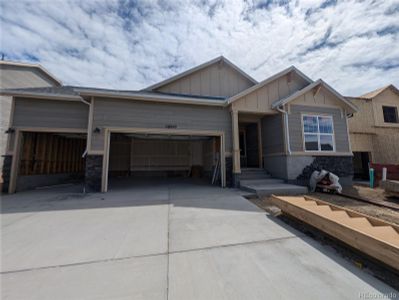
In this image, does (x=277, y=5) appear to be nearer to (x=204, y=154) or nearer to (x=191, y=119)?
(x=191, y=119)

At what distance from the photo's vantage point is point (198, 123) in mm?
7590

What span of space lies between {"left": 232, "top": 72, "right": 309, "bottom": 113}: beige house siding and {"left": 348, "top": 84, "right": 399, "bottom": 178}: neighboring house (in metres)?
6.67

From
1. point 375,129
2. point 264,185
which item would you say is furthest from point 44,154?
point 375,129

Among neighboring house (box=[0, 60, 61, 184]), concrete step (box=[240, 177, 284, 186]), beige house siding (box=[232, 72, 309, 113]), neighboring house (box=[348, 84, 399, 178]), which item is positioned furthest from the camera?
neighboring house (box=[348, 84, 399, 178])

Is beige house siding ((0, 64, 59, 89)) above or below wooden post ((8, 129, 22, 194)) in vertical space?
above

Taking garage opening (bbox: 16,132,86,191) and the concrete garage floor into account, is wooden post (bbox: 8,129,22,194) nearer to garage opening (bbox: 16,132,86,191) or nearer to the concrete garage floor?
garage opening (bbox: 16,132,86,191)

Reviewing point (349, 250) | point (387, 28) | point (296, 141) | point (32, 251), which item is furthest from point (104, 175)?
point (387, 28)

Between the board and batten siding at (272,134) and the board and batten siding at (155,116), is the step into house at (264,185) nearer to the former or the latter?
the board and batten siding at (272,134)

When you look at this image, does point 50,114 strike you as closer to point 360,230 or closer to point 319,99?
point 360,230

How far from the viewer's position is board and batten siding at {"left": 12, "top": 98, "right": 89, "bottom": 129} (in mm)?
6727

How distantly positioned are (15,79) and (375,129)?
23.3 m

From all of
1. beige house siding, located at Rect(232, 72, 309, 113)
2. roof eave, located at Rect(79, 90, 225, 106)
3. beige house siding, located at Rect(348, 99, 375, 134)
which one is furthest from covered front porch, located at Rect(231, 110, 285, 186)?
beige house siding, located at Rect(348, 99, 375, 134)

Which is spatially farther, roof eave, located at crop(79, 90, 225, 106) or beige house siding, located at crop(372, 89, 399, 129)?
beige house siding, located at crop(372, 89, 399, 129)

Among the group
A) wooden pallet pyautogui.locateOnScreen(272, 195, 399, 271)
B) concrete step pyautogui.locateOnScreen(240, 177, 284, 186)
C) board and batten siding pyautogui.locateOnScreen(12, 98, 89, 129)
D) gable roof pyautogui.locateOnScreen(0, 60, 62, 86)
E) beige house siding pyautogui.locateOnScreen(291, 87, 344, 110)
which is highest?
gable roof pyautogui.locateOnScreen(0, 60, 62, 86)
